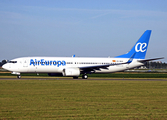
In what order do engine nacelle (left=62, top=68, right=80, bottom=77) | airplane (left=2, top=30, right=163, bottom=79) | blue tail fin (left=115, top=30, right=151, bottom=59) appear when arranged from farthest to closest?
blue tail fin (left=115, top=30, right=151, bottom=59) → airplane (left=2, top=30, right=163, bottom=79) → engine nacelle (left=62, top=68, right=80, bottom=77)

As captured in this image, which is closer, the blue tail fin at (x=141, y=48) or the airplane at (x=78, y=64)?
the airplane at (x=78, y=64)

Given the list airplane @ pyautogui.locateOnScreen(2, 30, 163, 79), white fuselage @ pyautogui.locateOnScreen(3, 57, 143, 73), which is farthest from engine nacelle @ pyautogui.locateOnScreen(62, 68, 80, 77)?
white fuselage @ pyautogui.locateOnScreen(3, 57, 143, 73)

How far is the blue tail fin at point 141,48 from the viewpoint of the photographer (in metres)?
54.2

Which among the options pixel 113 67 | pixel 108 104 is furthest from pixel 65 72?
pixel 108 104

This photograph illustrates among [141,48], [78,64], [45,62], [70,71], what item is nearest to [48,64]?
[45,62]

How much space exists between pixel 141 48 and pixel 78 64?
14.0 meters

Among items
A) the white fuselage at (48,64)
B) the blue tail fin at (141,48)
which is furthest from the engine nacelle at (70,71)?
the blue tail fin at (141,48)

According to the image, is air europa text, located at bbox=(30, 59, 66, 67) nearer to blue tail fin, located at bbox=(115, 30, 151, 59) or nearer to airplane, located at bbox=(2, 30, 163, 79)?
airplane, located at bbox=(2, 30, 163, 79)

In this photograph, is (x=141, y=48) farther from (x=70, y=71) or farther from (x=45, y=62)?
(x=45, y=62)

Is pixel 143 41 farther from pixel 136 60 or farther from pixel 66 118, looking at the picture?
pixel 66 118

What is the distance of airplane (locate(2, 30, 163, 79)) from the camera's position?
46.6 m

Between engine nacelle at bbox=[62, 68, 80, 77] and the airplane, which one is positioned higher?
the airplane

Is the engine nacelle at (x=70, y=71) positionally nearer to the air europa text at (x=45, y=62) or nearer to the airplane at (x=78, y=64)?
the airplane at (x=78, y=64)

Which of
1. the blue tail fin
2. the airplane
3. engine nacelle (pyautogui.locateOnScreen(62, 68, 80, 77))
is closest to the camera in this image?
engine nacelle (pyautogui.locateOnScreen(62, 68, 80, 77))
